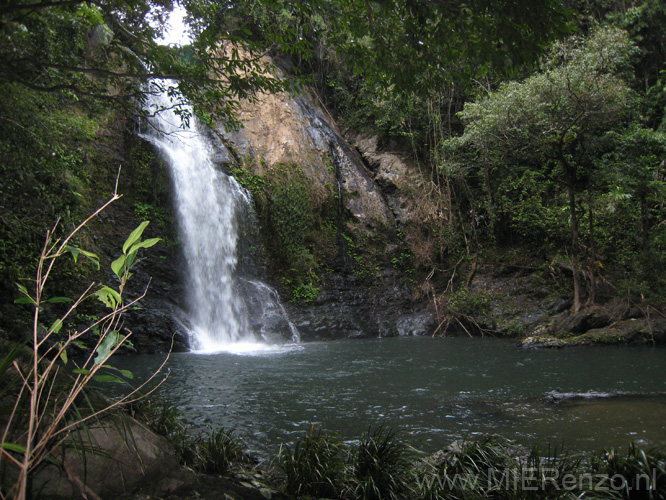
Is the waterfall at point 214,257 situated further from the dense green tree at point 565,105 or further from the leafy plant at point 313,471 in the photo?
the leafy plant at point 313,471

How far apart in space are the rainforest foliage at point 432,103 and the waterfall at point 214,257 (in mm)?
1039

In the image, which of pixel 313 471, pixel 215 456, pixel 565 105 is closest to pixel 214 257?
pixel 215 456

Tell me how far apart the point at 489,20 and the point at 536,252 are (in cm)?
1417

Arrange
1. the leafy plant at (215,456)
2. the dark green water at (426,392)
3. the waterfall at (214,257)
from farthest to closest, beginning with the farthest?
the waterfall at (214,257) < the dark green water at (426,392) < the leafy plant at (215,456)

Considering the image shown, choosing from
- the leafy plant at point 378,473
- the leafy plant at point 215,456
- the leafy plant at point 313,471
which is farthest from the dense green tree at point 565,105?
the leafy plant at point 215,456

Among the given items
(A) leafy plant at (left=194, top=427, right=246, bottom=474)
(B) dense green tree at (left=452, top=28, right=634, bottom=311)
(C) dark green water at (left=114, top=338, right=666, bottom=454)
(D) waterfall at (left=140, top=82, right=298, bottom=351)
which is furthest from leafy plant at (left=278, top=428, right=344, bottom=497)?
(B) dense green tree at (left=452, top=28, right=634, bottom=311)

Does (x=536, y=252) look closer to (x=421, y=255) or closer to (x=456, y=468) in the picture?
(x=421, y=255)

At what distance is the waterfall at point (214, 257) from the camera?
1265 centimetres

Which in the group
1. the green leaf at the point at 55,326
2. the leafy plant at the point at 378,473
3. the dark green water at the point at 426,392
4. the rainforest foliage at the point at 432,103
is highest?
the rainforest foliage at the point at 432,103

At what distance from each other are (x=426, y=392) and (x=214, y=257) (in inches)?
343

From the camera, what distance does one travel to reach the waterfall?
12648 millimetres

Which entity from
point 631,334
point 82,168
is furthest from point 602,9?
point 82,168

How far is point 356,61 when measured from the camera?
4.99 meters

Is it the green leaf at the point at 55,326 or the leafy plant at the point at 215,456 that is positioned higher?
the green leaf at the point at 55,326
